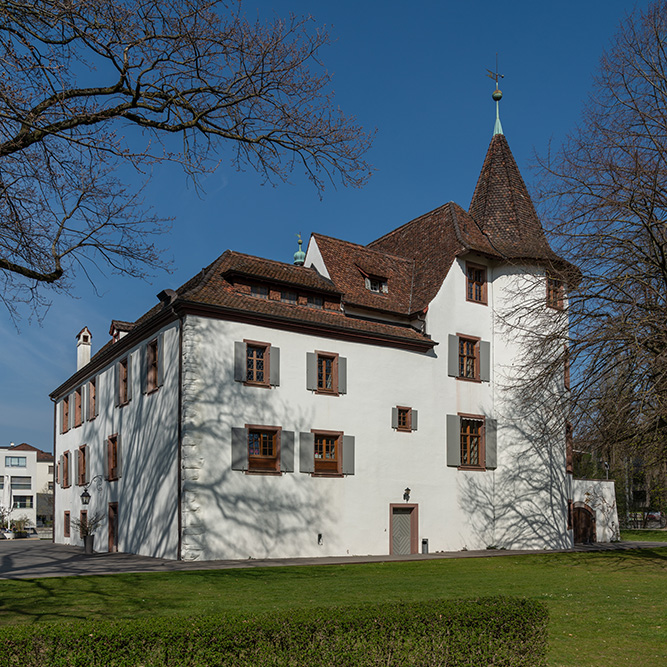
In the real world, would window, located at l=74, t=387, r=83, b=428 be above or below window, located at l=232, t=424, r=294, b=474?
above

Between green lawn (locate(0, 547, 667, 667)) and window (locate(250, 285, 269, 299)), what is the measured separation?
9195mm

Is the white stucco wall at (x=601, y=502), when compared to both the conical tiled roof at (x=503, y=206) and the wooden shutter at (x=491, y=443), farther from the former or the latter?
the conical tiled roof at (x=503, y=206)

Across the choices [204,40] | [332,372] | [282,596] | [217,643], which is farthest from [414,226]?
[217,643]

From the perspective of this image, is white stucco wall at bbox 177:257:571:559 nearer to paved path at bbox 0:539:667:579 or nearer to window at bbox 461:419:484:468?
window at bbox 461:419:484:468

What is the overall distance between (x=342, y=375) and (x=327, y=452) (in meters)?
2.66

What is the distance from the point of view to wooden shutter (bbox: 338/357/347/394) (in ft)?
88.0

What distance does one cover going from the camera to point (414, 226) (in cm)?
3503

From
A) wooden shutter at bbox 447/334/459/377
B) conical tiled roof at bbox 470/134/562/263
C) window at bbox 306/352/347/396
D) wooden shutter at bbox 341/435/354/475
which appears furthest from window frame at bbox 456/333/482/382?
wooden shutter at bbox 341/435/354/475

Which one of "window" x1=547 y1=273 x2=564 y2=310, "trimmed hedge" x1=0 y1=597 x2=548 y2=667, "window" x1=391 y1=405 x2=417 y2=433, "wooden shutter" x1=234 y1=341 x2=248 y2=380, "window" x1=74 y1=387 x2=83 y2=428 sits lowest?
"trimmed hedge" x1=0 y1=597 x2=548 y2=667

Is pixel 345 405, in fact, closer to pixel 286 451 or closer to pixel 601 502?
pixel 286 451

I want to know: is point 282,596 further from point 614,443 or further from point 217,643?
point 614,443

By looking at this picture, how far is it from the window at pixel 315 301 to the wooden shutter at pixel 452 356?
5.46 m

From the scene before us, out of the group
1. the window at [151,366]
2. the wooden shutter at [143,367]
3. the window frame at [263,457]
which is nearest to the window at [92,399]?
the wooden shutter at [143,367]

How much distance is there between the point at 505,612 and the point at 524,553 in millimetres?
21048
